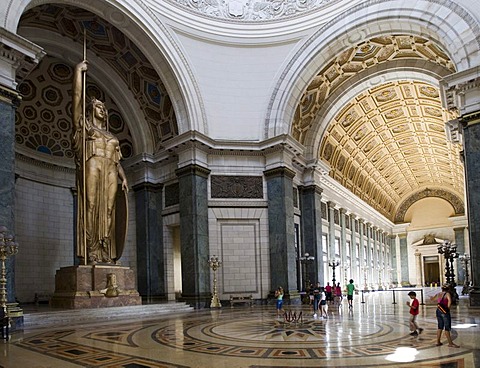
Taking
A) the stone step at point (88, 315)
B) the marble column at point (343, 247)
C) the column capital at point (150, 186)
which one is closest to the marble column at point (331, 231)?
the marble column at point (343, 247)

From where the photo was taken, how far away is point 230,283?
59.8 feet

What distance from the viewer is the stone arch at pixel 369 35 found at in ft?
47.6

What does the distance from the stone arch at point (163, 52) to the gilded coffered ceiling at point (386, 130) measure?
4.95 metres

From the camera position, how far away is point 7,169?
34.8 feet

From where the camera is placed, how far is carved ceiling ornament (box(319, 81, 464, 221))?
24.8m

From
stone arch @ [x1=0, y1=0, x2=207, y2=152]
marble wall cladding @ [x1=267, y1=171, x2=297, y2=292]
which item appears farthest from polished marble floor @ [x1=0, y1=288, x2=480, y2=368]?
stone arch @ [x1=0, y1=0, x2=207, y2=152]

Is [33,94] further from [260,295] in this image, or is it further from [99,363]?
[99,363]

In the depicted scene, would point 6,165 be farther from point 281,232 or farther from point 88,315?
point 281,232

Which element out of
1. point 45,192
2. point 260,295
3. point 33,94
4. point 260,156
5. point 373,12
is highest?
point 373,12

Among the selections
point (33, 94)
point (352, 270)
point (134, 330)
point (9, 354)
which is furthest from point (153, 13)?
point (352, 270)

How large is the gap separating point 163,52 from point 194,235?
22.0ft

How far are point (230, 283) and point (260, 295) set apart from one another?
124 cm

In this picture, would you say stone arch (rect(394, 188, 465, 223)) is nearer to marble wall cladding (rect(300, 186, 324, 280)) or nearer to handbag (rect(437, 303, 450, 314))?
marble wall cladding (rect(300, 186, 324, 280))

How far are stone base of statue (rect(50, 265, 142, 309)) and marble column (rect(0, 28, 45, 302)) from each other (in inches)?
113
